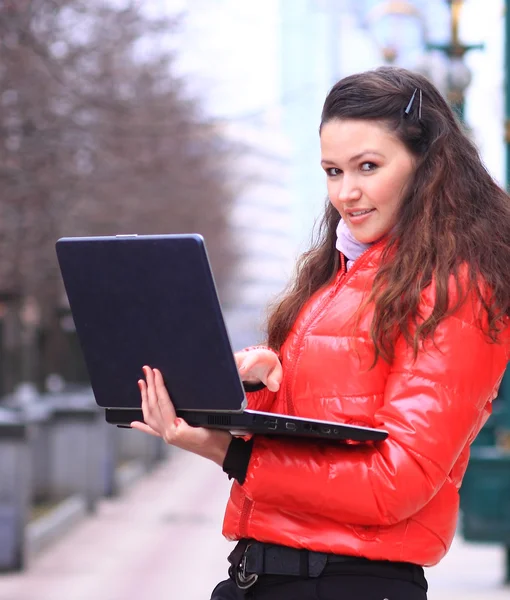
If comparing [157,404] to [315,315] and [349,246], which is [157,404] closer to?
[315,315]

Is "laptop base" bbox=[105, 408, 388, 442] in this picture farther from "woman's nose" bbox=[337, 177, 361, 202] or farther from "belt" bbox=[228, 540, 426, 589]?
"woman's nose" bbox=[337, 177, 361, 202]

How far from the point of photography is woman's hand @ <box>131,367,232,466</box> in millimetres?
2455

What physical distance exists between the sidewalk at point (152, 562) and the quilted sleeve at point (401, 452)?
259 inches

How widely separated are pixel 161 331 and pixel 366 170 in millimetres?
539

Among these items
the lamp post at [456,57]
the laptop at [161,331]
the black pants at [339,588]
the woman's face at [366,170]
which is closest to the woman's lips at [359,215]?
the woman's face at [366,170]

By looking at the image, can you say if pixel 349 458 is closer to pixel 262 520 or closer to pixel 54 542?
pixel 262 520

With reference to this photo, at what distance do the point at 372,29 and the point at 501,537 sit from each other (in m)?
6.28

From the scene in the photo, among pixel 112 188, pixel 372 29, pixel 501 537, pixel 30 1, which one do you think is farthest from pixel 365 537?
pixel 112 188

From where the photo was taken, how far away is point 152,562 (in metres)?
10.8

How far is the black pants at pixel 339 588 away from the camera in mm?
2486

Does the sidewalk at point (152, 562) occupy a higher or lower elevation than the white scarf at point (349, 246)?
lower

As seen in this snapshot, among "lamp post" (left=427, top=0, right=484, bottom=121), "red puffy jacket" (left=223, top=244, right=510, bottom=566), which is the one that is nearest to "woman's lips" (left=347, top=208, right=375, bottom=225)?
"red puffy jacket" (left=223, top=244, right=510, bottom=566)

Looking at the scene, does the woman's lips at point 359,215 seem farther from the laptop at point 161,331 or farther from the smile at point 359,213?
the laptop at point 161,331

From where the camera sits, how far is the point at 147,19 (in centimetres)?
1159
